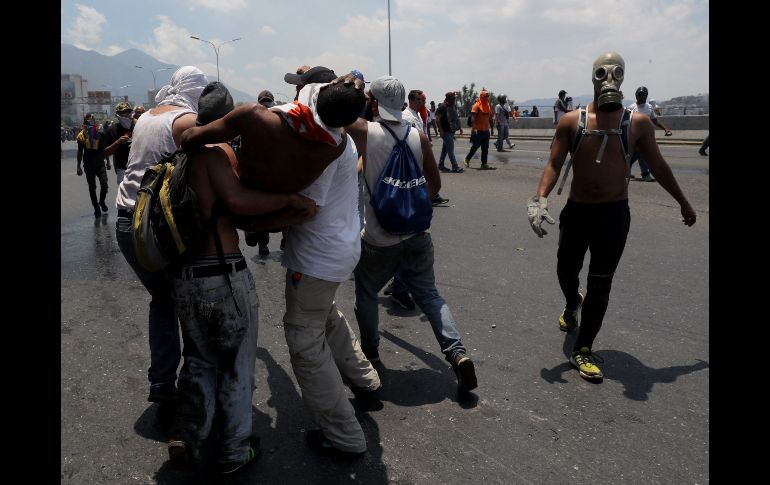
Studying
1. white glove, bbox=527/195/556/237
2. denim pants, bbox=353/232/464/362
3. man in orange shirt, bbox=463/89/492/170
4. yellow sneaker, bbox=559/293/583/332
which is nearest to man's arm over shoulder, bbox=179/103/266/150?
denim pants, bbox=353/232/464/362

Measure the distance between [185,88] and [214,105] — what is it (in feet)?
3.03

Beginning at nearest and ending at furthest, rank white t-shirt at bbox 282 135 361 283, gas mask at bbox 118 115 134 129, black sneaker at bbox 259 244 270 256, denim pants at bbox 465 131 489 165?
white t-shirt at bbox 282 135 361 283 < black sneaker at bbox 259 244 270 256 < gas mask at bbox 118 115 134 129 < denim pants at bbox 465 131 489 165

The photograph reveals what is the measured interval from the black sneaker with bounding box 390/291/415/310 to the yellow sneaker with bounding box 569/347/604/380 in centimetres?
153

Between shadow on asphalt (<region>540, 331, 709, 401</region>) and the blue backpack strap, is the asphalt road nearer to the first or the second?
shadow on asphalt (<region>540, 331, 709, 401</region>)

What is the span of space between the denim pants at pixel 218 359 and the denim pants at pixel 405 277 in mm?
1062

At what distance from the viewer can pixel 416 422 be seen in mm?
3182

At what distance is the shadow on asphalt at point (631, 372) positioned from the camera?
11.8 ft

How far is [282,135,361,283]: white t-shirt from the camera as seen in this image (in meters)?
2.76

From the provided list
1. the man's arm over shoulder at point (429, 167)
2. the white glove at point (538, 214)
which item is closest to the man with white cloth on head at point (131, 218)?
the man's arm over shoulder at point (429, 167)

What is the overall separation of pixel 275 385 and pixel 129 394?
88cm

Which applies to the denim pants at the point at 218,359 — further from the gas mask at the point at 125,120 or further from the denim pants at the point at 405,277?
the gas mask at the point at 125,120

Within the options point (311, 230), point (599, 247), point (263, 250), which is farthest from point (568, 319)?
point (263, 250)

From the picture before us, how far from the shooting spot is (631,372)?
3.79 meters
